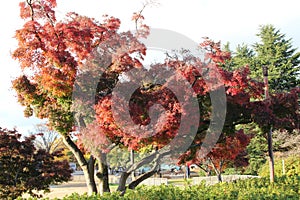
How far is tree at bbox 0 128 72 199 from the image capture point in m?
11.3

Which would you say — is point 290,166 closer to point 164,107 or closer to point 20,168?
point 20,168

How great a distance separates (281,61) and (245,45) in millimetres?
5079

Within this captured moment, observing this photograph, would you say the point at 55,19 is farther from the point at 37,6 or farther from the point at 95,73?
the point at 95,73

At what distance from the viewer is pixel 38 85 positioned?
32.0 ft

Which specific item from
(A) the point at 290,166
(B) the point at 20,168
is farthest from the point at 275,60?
(B) the point at 20,168

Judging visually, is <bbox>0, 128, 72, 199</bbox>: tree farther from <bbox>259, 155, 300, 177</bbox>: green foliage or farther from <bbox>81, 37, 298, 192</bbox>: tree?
<bbox>259, 155, 300, 177</bbox>: green foliage

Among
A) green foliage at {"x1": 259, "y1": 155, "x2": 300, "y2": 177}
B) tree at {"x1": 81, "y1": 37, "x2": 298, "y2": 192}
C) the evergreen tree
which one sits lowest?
green foliage at {"x1": 259, "y1": 155, "x2": 300, "y2": 177}

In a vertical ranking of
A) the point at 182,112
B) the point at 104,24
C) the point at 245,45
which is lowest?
the point at 182,112

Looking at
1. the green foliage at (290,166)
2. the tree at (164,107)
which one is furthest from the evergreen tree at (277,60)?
the tree at (164,107)

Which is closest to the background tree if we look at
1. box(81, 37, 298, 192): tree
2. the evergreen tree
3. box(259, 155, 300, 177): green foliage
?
the evergreen tree

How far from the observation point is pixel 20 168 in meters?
11.6

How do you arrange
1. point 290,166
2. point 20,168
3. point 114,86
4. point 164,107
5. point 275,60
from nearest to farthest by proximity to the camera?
1. point 164,107
2. point 114,86
3. point 20,168
4. point 290,166
5. point 275,60

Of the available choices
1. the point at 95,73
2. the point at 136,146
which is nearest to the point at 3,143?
the point at 95,73

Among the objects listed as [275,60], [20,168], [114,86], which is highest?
[275,60]
